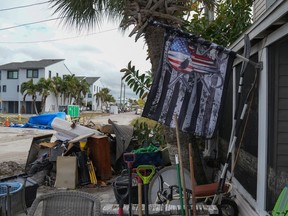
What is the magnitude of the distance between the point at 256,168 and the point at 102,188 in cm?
468

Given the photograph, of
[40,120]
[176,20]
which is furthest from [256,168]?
[40,120]

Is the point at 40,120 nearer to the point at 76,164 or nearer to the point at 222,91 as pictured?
the point at 76,164

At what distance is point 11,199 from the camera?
4.89 metres

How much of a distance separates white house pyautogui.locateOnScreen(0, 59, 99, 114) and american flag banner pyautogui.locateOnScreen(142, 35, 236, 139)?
59.2 metres

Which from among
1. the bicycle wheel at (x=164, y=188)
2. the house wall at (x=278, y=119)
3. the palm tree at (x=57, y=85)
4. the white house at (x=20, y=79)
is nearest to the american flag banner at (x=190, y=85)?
the house wall at (x=278, y=119)

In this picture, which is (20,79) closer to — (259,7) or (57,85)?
(57,85)

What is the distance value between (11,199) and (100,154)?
4.03m

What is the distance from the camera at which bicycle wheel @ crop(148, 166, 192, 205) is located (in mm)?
5031

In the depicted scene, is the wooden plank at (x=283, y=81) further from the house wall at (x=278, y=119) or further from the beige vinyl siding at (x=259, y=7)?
the beige vinyl siding at (x=259, y=7)

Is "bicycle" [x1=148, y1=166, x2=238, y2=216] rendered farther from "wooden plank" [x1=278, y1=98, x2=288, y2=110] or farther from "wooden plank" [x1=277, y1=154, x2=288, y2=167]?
"wooden plank" [x1=278, y1=98, x2=288, y2=110]

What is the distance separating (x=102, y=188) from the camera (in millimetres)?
8367

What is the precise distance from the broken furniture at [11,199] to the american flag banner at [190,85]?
214 centimetres

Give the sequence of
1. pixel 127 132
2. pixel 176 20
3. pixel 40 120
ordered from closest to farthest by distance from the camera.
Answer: pixel 176 20, pixel 127 132, pixel 40 120

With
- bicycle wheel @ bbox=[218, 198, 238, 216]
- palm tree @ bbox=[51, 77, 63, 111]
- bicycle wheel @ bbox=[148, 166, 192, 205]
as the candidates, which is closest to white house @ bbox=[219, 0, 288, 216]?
bicycle wheel @ bbox=[218, 198, 238, 216]
